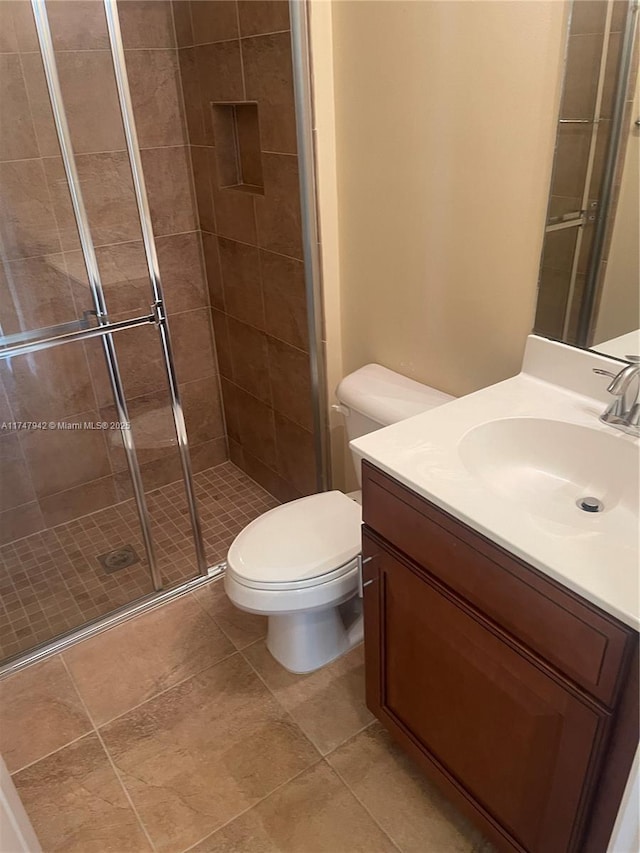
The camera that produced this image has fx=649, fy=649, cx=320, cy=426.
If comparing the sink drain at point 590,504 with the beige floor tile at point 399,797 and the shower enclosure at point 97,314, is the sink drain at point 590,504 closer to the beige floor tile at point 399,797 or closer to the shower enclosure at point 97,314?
the beige floor tile at point 399,797

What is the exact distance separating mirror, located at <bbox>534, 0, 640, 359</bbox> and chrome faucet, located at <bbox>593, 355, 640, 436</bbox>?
11cm

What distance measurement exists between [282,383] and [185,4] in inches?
52.4

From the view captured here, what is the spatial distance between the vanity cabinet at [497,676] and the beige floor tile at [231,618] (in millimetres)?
633

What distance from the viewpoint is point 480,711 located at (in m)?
1.23

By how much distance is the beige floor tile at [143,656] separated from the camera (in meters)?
1.86

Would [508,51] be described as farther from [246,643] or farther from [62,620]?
[62,620]

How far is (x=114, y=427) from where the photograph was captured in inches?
83.3

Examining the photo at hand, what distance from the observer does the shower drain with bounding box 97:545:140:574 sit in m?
2.24

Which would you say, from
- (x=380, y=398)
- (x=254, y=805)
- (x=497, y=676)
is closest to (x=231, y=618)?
(x=254, y=805)

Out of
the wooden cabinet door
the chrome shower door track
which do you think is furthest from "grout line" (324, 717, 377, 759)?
the chrome shower door track

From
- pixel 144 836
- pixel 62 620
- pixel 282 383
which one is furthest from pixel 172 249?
pixel 144 836

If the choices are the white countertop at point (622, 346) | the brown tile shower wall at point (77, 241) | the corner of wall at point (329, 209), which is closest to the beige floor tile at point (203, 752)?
the brown tile shower wall at point (77, 241)

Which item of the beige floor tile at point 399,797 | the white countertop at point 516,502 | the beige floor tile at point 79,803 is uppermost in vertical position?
the white countertop at point 516,502

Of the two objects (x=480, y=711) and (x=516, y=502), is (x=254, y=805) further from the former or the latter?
(x=516, y=502)
